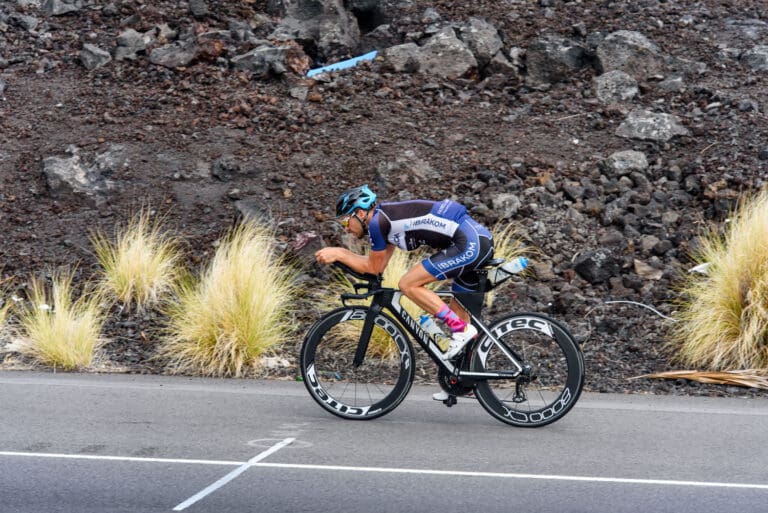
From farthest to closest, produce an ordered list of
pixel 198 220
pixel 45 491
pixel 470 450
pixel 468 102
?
pixel 468 102 < pixel 198 220 < pixel 470 450 < pixel 45 491

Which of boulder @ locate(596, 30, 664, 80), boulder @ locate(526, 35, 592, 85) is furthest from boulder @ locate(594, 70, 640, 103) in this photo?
boulder @ locate(526, 35, 592, 85)

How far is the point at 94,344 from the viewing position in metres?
10.8

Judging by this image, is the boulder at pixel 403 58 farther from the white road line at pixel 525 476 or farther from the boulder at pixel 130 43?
the white road line at pixel 525 476

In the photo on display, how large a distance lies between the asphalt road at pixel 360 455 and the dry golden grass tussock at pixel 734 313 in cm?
79

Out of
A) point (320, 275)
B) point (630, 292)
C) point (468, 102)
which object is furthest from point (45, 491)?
point (468, 102)

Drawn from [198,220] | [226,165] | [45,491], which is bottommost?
[45,491]

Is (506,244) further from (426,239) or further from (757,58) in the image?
(757,58)

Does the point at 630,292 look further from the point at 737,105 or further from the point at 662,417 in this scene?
the point at 737,105

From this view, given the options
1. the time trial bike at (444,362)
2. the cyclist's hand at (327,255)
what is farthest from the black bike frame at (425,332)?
the cyclist's hand at (327,255)

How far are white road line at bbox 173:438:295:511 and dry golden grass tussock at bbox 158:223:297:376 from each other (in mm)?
2984

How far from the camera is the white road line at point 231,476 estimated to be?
5.82 metres

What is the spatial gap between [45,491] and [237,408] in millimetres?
2714

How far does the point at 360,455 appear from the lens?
22.8 ft

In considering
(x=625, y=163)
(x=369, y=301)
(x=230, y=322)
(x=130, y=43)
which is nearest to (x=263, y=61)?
(x=130, y=43)
